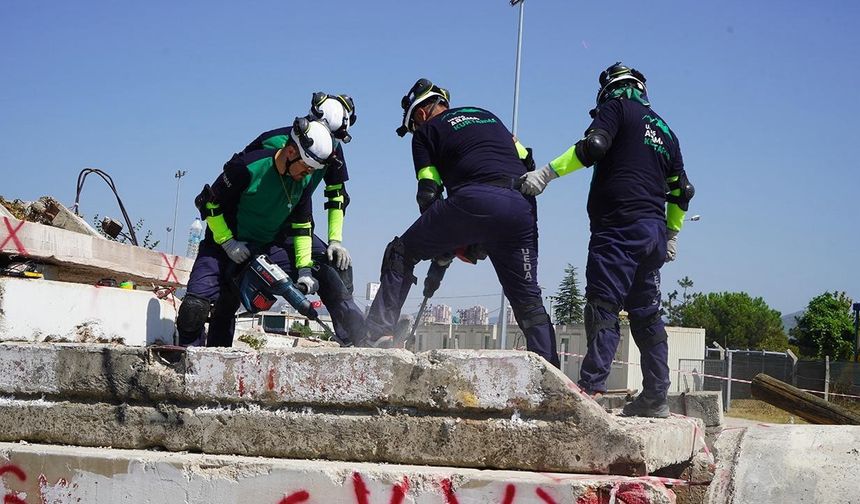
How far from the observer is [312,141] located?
214 inches

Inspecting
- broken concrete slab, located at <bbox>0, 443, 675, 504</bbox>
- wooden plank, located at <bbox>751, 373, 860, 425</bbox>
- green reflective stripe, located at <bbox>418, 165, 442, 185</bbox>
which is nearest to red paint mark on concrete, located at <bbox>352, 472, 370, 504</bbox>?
broken concrete slab, located at <bbox>0, 443, 675, 504</bbox>

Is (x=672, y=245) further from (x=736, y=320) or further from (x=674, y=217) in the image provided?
(x=736, y=320)

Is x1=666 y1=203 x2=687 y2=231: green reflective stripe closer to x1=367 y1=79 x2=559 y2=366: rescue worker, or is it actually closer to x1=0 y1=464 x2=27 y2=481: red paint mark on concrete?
x1=367 y1=79 x2=559 y2=366: rescue worker

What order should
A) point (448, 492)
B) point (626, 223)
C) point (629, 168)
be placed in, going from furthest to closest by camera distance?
point (629, 168) < point (626, 223) < point (448, 492)

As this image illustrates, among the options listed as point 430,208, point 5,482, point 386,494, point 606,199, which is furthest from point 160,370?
point 606,199

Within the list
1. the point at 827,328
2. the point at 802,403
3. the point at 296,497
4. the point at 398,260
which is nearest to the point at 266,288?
the point at 398,260

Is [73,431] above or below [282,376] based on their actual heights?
below

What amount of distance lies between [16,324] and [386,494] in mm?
2767

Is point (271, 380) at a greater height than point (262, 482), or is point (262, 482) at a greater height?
point (271, 380)

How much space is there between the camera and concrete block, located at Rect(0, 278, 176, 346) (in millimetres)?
4930

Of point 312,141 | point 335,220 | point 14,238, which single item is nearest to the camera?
point 312,141

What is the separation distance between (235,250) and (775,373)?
20.9 meters

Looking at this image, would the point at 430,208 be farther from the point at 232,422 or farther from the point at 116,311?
the point at 116,311

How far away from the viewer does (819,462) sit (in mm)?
3398
